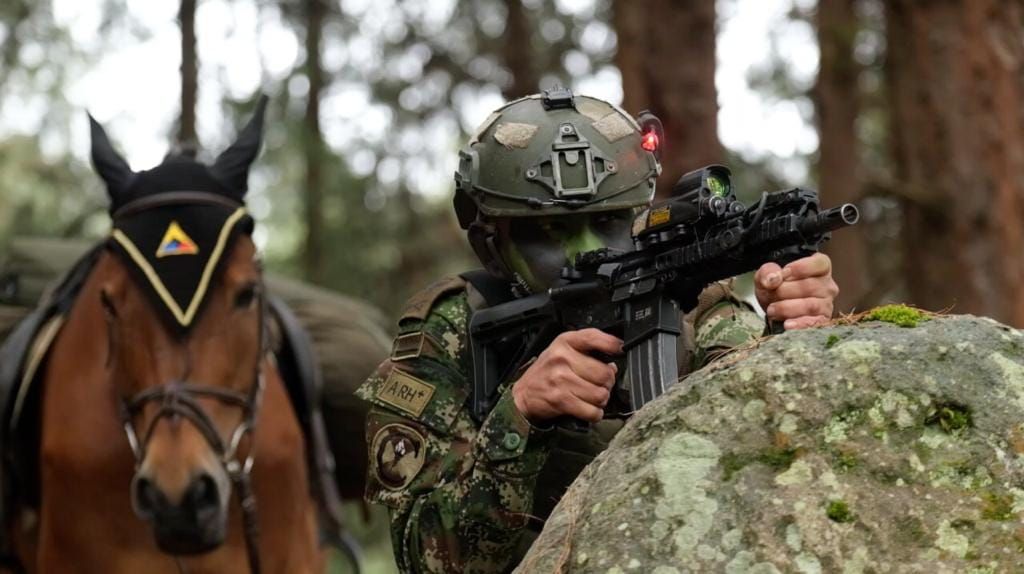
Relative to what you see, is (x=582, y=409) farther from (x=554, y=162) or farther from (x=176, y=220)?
(x=176, y=220)

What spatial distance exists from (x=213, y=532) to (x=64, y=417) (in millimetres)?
1268

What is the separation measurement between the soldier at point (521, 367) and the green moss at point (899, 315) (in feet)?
2.38

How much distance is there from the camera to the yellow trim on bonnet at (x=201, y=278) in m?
5.86

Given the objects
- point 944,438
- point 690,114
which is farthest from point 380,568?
point 944,438

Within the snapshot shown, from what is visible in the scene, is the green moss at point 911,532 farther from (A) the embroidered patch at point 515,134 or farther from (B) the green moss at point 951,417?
(A) the embroidered patch at point 515,134

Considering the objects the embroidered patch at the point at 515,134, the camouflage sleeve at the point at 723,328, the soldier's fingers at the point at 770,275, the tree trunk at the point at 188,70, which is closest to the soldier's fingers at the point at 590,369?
the camouflage sleeve at the point at 723,328

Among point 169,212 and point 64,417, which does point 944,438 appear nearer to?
point 169,212

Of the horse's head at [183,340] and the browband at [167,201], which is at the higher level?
the browband at [167,201]

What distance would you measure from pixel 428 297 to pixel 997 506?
1996mm

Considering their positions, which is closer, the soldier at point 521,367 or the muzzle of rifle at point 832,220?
the muzzle of rifle at point 832,220

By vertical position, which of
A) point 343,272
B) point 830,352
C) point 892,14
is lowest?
point 343,272

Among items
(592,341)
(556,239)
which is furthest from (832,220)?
(556,239)

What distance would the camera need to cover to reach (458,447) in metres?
Result: 3.99

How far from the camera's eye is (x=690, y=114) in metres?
10.3
